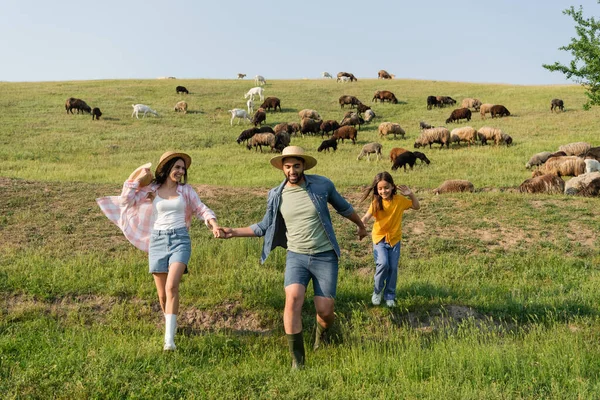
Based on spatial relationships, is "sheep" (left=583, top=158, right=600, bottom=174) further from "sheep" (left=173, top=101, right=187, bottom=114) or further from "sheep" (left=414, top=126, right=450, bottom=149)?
"sheep" (left=173, top=101, right=187, bottom=114)

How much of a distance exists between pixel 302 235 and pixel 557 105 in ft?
117

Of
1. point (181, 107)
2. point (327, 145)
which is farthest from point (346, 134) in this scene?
point (181, 107)

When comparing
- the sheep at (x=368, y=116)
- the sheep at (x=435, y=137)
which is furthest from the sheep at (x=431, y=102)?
the sheep at (x=435, y=137)

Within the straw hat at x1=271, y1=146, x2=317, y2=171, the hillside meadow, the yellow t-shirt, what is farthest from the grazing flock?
the straw hat at x1=271, y1=146, x2=317, y2=171

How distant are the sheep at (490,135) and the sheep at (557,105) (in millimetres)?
13555

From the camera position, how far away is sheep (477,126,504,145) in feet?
79.7

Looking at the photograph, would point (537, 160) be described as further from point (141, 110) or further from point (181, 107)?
point (181, 107)

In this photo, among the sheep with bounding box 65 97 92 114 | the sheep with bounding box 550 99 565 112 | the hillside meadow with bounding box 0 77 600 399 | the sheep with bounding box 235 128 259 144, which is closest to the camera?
the hillside meadow with bounding box 0 77 600 399

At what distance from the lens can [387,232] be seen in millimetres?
6340

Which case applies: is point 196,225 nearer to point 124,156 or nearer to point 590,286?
point 590,286

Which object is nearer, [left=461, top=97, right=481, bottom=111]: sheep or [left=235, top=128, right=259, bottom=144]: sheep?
[left=235, top=128, right=259, bottom=144]: sheep

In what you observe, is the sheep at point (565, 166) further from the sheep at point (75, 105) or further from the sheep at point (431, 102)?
the sheep at point (75, 105)

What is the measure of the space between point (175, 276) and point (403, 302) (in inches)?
118

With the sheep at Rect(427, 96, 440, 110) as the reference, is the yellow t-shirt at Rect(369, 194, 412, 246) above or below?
below
